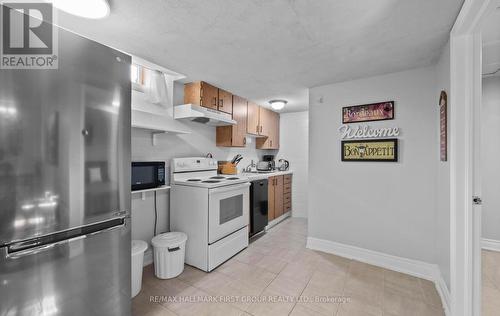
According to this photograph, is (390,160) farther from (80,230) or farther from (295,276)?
(80,230)

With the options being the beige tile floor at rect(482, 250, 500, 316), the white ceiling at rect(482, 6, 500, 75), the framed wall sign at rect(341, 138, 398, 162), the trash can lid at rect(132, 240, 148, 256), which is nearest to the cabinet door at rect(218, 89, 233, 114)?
the framed wall sign at rect(341, 138, 398, 162)

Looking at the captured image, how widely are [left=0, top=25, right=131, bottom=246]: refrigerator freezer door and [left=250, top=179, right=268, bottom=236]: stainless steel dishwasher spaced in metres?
1.98

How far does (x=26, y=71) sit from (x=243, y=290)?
212 cm

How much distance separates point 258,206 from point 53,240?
8.10 feet

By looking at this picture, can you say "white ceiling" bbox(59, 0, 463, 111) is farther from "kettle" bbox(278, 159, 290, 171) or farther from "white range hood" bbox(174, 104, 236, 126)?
"kettle" bbox(278, 159, 290, 171)

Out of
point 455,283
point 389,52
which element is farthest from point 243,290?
point 389,52

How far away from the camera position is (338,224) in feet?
8.71

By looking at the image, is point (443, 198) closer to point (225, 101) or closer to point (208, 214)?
point (208, 214)

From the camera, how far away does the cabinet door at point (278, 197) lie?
3.75m

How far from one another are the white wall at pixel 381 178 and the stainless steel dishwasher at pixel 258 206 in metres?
0.77

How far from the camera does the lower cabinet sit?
11.8 feet

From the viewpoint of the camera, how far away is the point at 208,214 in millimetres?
2232

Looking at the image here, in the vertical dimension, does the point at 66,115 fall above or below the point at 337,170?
above

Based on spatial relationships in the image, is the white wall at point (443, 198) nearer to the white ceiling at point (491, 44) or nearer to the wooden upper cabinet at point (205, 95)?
the white ceiling at point (491, 44)
